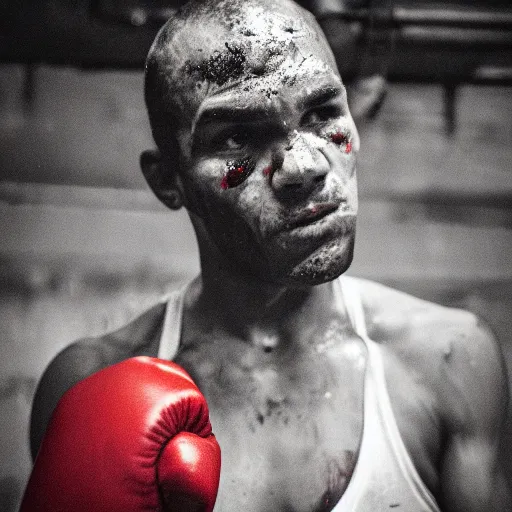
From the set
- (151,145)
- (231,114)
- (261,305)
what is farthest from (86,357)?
(231,114)

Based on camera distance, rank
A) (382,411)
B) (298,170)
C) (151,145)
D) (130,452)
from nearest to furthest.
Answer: (130,452) → (298,170) → (382,411) → (151,145)

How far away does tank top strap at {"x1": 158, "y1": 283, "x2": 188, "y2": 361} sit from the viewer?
145 centimetres

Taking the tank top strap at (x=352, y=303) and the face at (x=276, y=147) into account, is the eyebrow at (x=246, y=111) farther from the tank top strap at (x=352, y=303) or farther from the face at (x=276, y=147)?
the tank top strap at (x=352, y=303)

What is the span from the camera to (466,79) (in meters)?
1.68

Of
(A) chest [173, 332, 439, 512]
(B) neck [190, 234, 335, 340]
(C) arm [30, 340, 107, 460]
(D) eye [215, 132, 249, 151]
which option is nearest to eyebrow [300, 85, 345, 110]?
(D) eye [215, 132, 249, 151]

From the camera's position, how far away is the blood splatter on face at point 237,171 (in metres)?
1.27

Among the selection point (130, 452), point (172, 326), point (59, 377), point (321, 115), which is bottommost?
point (59, 377)

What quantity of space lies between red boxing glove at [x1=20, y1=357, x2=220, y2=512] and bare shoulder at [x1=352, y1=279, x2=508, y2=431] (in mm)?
483

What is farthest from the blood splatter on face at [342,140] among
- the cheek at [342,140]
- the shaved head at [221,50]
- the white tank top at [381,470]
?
the white tank top at [381,470]

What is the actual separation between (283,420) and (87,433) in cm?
40

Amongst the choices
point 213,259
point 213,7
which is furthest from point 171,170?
point 213,7

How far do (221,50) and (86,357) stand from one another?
668mm

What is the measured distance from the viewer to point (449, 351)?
4.61ft

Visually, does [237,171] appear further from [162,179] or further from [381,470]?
[381,470]
